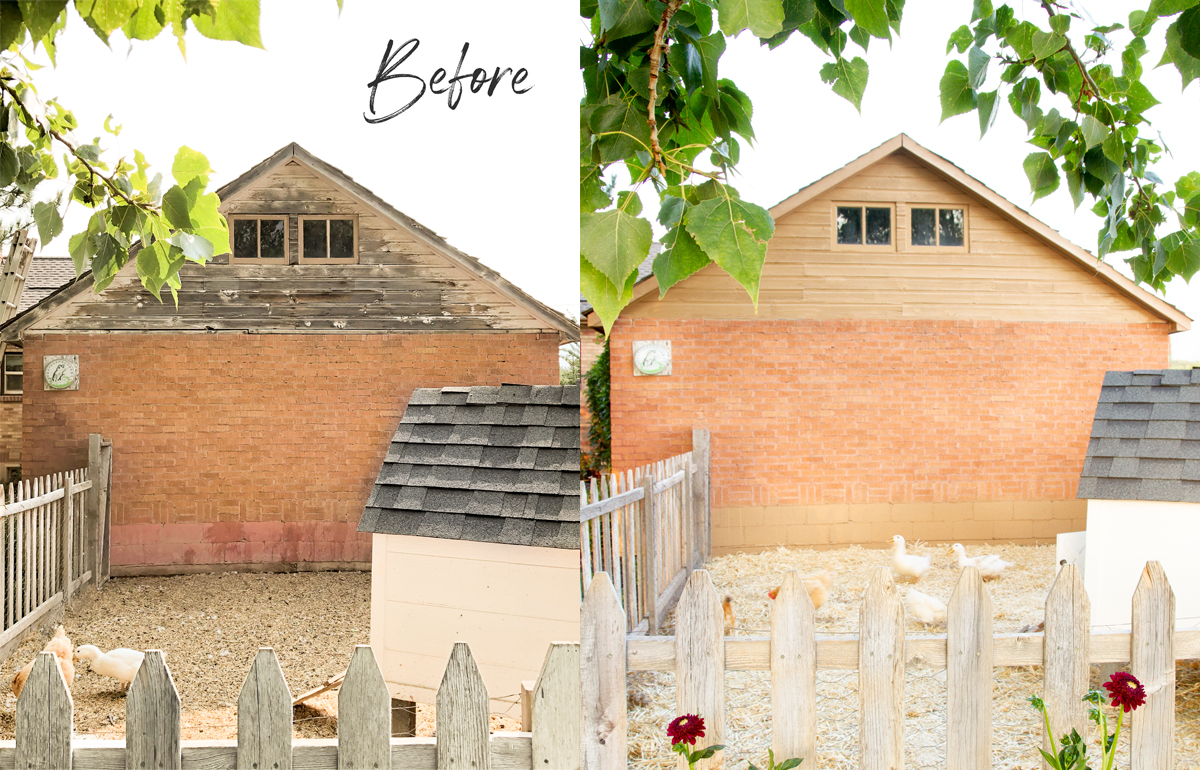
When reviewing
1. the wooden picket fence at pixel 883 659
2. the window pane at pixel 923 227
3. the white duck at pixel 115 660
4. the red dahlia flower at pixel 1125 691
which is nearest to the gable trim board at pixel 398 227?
the white duck at pixel 115 660

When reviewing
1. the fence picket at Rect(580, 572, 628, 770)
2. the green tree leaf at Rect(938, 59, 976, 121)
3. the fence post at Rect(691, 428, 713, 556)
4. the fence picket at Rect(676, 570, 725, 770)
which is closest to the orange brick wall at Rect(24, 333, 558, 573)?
the fence picket at Rect(580, 572, 628, 770)

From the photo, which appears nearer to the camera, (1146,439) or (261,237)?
(261,237)

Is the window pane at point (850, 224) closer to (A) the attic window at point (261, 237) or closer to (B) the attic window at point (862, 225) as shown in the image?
(B) the attic window at point (862, 225)

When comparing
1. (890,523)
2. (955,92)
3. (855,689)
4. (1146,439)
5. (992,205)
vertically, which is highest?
(955,92)

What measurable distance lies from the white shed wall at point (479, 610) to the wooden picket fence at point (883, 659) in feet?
0.75

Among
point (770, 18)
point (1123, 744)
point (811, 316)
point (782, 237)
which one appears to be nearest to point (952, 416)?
point (811, 316)

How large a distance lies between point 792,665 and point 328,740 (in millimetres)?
606

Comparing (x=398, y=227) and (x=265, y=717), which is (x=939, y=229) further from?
(x=265, y=717)

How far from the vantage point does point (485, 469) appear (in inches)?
22.8

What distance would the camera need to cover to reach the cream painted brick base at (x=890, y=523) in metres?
1.06

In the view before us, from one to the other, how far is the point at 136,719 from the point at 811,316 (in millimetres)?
1029

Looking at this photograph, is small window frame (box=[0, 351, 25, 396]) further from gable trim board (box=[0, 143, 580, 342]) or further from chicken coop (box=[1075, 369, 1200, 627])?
chicken coop (box=[1075, 369, 1200, 627])

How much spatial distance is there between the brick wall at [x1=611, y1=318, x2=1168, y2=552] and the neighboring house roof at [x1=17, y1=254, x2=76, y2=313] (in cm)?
69

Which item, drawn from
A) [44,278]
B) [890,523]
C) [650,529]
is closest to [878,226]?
[890,523]
